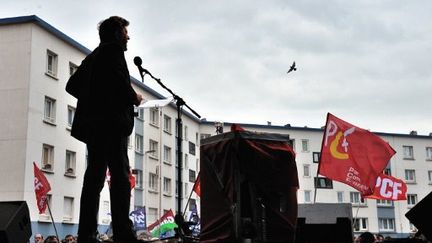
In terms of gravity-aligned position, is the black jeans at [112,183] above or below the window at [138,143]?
below

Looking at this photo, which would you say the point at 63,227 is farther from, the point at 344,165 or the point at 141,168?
the point at 344,165

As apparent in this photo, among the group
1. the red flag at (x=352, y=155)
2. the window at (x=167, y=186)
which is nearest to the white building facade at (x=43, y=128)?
the window at (x=167, y=186)

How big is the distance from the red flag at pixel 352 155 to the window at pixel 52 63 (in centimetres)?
2511

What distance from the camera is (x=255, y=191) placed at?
22.2 feet

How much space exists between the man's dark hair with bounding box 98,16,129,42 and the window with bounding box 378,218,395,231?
67.8 meters

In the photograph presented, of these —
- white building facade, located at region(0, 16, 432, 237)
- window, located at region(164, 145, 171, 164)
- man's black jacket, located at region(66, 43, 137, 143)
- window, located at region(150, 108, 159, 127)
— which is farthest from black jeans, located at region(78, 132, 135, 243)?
window, located at region(164, 145, 171, 164)

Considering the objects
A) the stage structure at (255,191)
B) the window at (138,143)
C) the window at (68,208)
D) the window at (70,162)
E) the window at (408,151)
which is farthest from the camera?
the window at (408,151)

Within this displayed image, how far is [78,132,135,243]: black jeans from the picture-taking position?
5242mm

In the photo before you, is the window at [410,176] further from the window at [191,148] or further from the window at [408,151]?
the window at [191,148]

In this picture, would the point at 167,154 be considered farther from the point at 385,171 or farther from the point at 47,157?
Answer: the point at 385,171

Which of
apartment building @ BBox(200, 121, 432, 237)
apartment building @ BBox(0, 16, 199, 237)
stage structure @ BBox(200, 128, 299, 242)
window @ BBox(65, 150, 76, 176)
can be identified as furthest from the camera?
apartment building @ BBox(200, 121, 432, 237)

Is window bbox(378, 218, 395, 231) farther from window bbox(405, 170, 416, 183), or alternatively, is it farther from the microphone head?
the microphone head

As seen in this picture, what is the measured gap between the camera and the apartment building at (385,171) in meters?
68.0

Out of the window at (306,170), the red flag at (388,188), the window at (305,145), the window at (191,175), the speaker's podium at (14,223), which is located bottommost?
the speaker's podium at (14,223)
